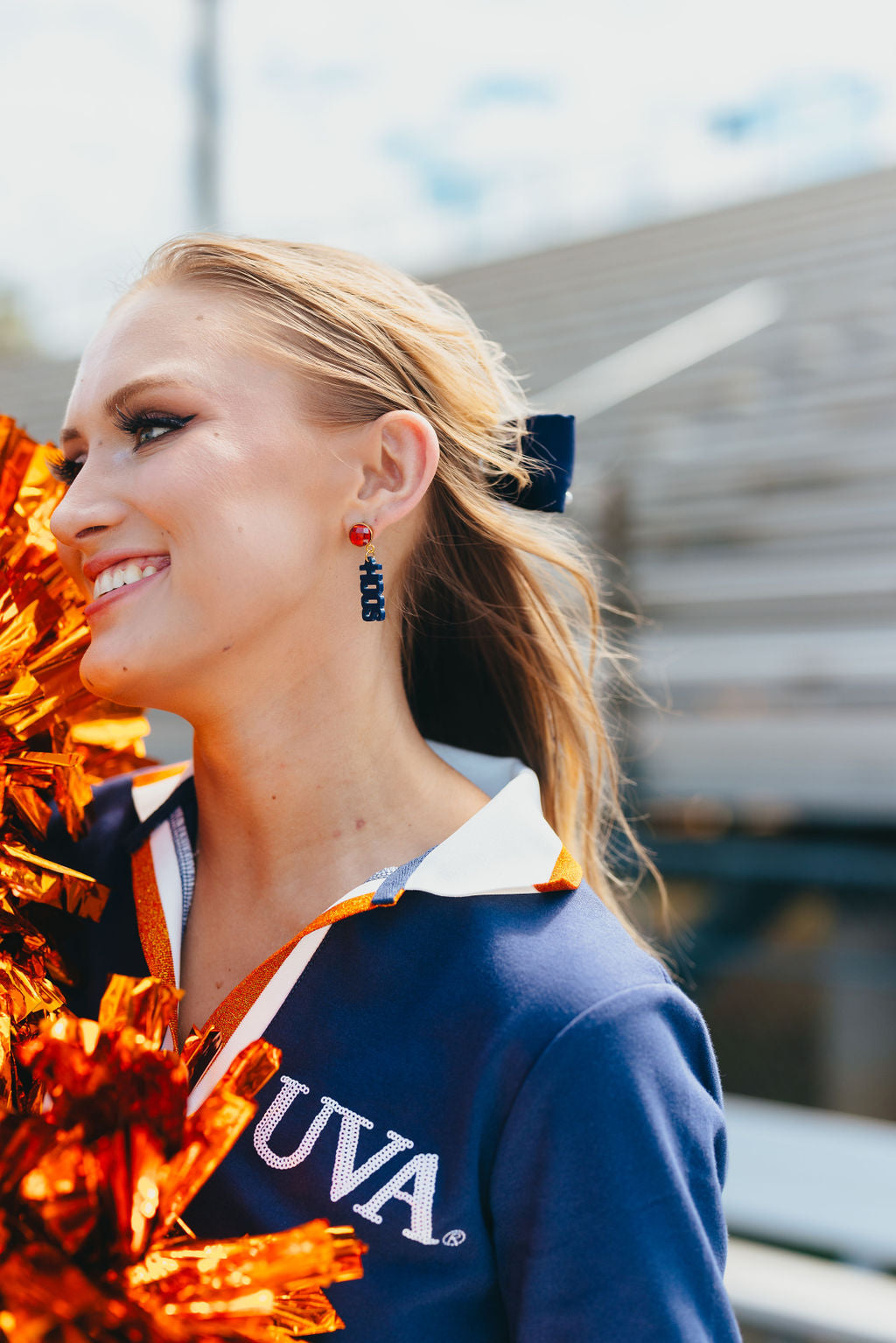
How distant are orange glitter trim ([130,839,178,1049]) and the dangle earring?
28cm

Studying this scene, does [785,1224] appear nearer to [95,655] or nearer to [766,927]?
[95,655]

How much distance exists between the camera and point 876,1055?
3525mm

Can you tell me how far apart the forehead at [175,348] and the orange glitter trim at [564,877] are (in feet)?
1.36

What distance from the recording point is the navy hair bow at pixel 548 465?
3.52 feet

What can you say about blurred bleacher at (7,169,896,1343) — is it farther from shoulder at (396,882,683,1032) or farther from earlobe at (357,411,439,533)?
earlobe at (357,411,439,533)

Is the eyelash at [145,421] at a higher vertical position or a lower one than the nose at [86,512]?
higher

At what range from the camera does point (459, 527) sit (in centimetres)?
107

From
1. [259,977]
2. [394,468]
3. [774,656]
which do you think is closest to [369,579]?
[394,468]

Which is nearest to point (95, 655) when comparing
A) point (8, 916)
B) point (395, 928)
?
point (8, 916)

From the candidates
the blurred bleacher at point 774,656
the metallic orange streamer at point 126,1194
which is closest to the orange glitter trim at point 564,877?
the metallic orange streamer at point 126,1194

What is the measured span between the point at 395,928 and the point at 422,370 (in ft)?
1.56

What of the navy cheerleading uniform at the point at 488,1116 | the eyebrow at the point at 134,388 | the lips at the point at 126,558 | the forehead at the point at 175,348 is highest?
the forehead at the point at 175,348

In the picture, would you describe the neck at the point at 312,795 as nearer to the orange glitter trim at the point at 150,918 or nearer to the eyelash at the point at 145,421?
the orange glitter trim at the point at 150,918

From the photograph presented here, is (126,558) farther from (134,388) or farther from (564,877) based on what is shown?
(564,877)
